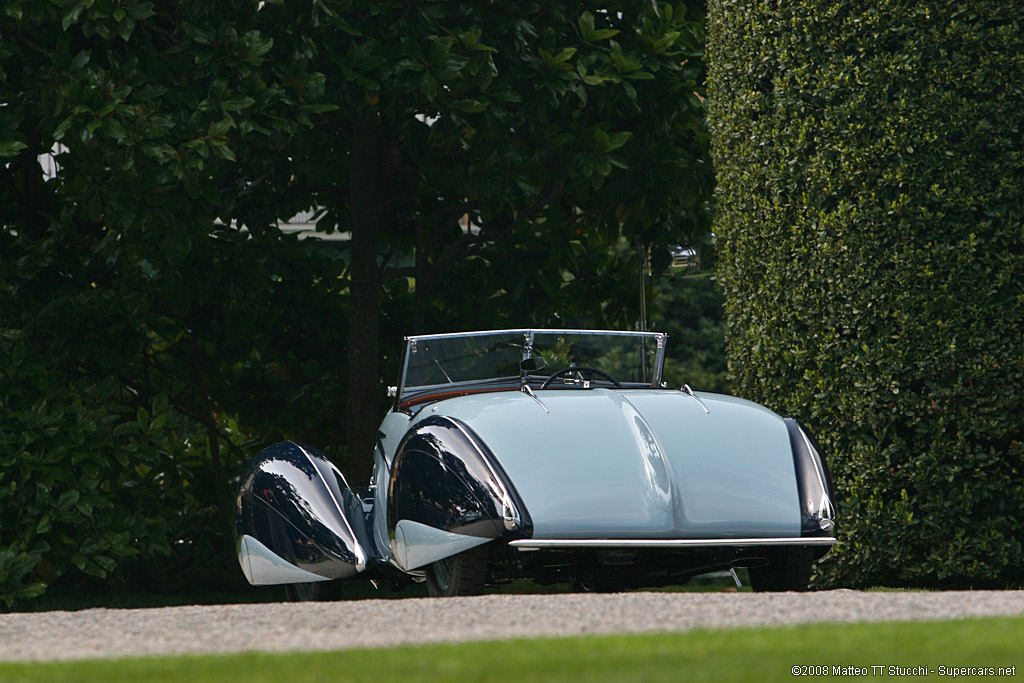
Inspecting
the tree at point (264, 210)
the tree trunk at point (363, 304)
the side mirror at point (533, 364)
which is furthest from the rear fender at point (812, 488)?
the tree trunk at point (363, 304)

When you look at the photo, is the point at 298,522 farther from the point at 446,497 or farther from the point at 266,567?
the point at 446,497

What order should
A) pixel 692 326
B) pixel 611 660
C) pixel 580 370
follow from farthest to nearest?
1. pixel 692 326
2. pixel 580 370
3. pixel 611 660

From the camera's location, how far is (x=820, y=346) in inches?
310

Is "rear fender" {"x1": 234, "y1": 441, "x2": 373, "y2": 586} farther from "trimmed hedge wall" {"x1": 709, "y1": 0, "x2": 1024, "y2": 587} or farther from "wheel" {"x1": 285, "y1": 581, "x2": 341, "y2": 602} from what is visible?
"trimmed hedge wall" {"x1": 709, "y1": 0, "x2": 1024, "y2": 587}

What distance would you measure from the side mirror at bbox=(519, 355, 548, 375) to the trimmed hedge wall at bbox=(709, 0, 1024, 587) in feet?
6.12

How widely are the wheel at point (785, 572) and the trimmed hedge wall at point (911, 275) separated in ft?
5.40

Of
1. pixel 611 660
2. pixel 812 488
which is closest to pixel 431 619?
pixel 611 660

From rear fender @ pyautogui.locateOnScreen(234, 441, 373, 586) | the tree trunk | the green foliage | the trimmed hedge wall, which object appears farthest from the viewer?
the green foliage

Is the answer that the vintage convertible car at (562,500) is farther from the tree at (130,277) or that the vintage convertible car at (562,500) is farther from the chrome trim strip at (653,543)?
the tree at (130,277)

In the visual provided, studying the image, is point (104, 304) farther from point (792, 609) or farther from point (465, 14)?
point (792, 609)

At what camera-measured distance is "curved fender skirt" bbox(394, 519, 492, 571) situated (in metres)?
5.61

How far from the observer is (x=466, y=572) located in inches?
229

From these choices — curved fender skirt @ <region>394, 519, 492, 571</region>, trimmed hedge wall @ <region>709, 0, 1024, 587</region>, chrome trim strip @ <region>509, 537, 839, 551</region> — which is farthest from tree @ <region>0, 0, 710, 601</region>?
chrome trim strip @ <region>509, 537, 839, 551</region>

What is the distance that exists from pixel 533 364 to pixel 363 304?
3184mm
